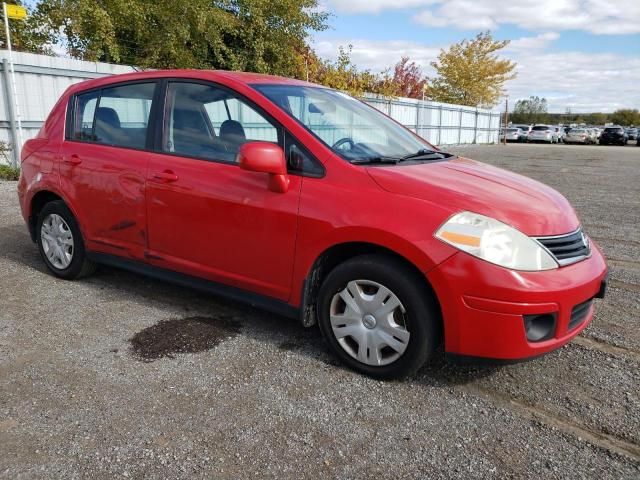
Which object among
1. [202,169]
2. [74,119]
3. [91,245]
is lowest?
[91,245]

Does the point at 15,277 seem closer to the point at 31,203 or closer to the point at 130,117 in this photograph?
the point at 31,203

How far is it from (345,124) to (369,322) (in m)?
1.42

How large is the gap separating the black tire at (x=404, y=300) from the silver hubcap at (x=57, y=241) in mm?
2641

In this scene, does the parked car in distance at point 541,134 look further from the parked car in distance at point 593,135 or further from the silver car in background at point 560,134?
the parked car in distance at point 593,135

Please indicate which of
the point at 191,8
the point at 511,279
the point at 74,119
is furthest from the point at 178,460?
the point at 191,8

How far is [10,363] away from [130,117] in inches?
76.6

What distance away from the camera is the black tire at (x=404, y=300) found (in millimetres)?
2777

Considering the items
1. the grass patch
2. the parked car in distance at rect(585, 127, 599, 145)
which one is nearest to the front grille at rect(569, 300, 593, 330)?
the grass patch

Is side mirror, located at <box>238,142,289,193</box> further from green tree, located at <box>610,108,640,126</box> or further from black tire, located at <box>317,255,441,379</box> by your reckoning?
green tree, located at <box>610,108,640,126</box>

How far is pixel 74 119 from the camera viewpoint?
4.43 meters

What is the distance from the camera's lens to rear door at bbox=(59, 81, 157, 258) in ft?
12.7

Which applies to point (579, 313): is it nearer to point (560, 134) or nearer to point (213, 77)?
point (213, 77)

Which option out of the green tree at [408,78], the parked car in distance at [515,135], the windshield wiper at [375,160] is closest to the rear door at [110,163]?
the windshield wiper at [375,160]

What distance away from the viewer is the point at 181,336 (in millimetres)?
3539
